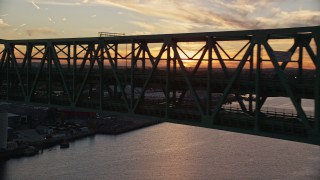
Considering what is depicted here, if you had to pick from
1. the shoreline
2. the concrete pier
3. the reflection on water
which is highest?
the concrete pier

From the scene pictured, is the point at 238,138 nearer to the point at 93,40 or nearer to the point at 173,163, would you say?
the point at 173,163

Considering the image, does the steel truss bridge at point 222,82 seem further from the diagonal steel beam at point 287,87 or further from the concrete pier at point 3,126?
the concrete pier at point 3,126

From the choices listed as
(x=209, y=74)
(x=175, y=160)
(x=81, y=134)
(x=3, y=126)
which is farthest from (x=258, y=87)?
(x=81, y=134)

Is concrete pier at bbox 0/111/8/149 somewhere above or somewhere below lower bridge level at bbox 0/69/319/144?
below

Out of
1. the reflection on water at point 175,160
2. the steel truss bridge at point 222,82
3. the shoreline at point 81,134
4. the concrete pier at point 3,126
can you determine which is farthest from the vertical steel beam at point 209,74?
the shoreline at point 81,134

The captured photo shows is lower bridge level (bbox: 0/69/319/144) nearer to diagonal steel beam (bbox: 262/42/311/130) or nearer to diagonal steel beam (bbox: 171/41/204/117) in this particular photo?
diagonal steel beam (bbox: 171/41/204/117)

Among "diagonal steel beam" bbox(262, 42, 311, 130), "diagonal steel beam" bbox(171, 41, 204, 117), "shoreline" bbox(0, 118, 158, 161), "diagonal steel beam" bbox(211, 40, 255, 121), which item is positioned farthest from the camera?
"shoreline" bbox(0, 118, 158, 161)

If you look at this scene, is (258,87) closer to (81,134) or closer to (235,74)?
(235,74)

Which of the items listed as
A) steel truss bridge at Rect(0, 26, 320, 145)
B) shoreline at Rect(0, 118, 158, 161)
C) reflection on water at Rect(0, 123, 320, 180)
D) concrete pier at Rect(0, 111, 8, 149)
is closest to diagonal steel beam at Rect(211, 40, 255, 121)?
steel truss bridge at Rect(0, 26, 320, 145)
